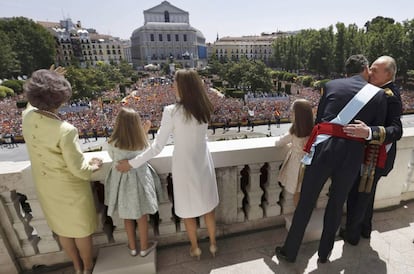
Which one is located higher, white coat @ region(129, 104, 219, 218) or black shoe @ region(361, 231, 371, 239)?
white coat @ region(129, 104, 219, 218)

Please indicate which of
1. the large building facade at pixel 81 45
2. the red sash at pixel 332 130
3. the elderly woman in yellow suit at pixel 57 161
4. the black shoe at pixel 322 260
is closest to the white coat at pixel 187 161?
the elderly woman in yellow suit at pixel 57 161

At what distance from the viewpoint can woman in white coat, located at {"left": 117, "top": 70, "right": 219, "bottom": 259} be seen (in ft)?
5.86

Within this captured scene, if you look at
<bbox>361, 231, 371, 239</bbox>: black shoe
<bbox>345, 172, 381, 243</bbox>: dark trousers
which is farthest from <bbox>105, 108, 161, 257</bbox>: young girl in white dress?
<bbox>361, 231, 371, 239</bbox>: black shoe

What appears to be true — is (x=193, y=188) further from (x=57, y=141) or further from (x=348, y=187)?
(x=348, y=187)

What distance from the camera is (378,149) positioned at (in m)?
1.98

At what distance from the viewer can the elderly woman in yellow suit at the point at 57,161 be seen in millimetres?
1566

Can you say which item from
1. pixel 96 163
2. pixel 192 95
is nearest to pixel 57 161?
pixel 96 163

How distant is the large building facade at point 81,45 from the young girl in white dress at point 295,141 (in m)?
70.8

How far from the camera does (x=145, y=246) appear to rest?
220 cm

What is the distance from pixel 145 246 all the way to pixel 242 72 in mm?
31516

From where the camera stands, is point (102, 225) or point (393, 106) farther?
point (102, 225)

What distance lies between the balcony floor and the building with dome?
76.4 m

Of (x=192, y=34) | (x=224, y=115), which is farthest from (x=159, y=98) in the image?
(x=192, y=34)

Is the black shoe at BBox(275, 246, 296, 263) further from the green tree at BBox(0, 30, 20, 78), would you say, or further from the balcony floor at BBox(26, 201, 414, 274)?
the green tree at BBox(0, 30, 20, 78)
